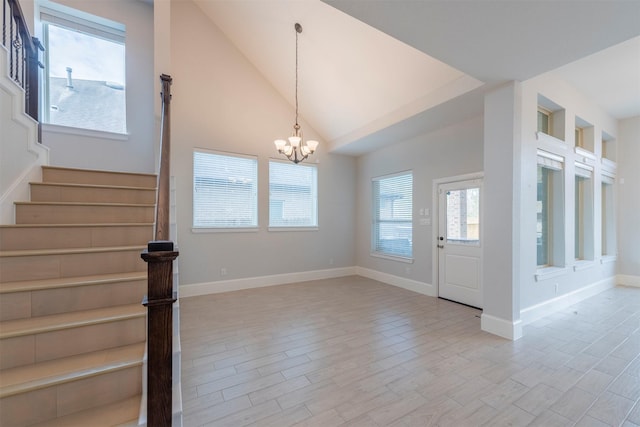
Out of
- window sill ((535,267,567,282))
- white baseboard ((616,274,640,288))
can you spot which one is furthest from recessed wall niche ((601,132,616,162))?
window sill ((535,267,567,282))

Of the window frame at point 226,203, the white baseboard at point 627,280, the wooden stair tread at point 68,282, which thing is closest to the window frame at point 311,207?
the window frame at point 226,203

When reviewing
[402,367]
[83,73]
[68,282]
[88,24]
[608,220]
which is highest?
[88,24]

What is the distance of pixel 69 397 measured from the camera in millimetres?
1364

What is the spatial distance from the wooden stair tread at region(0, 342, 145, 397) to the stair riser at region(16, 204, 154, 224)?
1290 millimetres

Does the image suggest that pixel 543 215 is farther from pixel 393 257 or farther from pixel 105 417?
pixel 105 417

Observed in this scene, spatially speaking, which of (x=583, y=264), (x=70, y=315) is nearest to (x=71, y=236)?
(x=70, y=315)

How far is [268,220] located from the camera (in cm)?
530

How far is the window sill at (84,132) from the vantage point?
3.77 meters

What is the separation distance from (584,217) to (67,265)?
7226 mm

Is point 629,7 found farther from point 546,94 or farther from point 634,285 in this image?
point 634,285

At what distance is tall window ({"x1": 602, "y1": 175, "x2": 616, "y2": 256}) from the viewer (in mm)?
5277

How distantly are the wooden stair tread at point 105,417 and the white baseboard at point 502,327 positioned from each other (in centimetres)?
342

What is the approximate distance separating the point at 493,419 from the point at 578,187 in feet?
16.5

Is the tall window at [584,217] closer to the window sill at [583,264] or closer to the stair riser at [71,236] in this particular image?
the window sill at [583,264]
